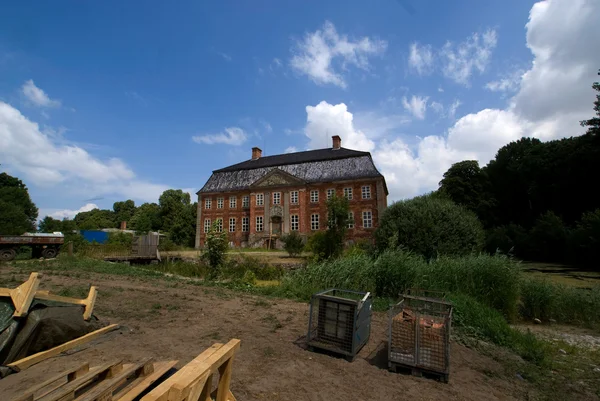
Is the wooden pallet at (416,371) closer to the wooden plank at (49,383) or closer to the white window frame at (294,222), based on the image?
the wooden plank at (49,383)

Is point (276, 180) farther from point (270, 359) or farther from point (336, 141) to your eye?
point (270, 359)

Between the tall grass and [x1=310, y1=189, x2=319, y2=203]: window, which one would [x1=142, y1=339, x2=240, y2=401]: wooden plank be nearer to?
the tall grass

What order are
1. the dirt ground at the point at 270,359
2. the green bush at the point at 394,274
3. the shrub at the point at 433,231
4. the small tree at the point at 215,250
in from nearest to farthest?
the dirt ground at the point at 270,359, the green bush at the point at 394,274, the shrub at the point at 433,231, the small tree at the point at 215,250

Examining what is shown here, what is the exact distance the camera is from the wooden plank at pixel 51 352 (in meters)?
3.93

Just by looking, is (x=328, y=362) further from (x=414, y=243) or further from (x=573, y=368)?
(x=414, y=243)

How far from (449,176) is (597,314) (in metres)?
38.2

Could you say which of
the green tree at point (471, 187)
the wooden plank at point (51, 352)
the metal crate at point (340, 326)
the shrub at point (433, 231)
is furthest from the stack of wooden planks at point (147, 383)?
the green tree at point (471, 187)

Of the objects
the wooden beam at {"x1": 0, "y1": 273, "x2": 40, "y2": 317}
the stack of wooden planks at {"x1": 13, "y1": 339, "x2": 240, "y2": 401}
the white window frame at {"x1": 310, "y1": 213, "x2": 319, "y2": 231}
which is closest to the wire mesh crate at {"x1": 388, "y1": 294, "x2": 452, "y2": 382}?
the stack of wooden planks at {"x1": 13, "y1": 339, "x2": 240, "y2": 401}

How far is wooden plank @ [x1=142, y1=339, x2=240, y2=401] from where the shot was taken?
5.88ft

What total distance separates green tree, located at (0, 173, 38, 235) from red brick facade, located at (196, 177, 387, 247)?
17133 mm

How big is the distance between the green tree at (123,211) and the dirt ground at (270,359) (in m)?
78.0

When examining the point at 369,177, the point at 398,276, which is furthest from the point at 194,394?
the point at 369,177

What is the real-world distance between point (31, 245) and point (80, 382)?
21464 mm

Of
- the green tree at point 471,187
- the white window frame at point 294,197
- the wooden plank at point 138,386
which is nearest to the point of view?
the wooden plank at point 138,386
